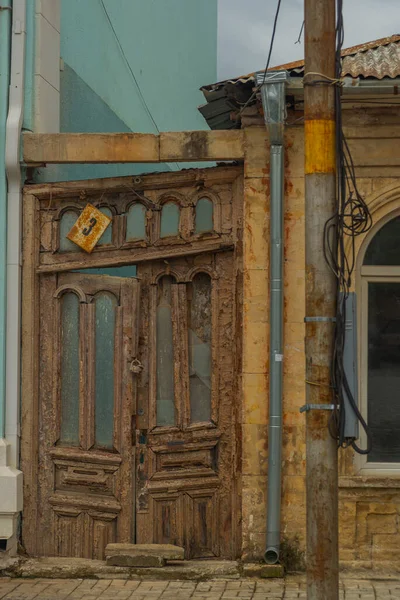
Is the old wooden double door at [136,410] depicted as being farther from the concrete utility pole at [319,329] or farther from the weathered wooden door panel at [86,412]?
the concrete utility pole at [319,329]

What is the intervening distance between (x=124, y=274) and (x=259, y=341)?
281 cm

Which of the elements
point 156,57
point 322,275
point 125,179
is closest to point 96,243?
point 125,179

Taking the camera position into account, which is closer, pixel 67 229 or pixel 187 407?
pixel 187 407

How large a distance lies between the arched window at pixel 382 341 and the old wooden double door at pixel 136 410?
1.22 m

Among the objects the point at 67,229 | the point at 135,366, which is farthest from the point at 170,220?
the point at 135,366

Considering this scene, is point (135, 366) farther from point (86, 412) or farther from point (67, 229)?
point (67, 229)

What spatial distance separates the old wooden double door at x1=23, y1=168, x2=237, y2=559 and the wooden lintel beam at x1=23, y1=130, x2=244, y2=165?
93cm

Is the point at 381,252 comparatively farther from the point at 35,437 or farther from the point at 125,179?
the point at 35,437

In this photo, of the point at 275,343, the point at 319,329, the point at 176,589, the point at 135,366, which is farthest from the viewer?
the point at 135,366

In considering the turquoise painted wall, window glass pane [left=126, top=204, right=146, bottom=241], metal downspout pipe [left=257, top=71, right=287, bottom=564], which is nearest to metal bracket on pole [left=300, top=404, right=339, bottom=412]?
metal downspout pipe [left=257, top=71, right=287, bottom=564]

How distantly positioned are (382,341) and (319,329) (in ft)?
10.7

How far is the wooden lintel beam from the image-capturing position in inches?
370

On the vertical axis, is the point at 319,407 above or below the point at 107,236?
below

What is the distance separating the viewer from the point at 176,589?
8.78 meters
